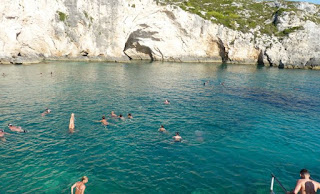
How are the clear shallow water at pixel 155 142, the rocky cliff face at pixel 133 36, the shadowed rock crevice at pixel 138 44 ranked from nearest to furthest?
1. the clear shallow water at pixel 155 142
2. the rocky cliff face at pixel 133 36
3. the shadowed rock crevice at pixel 138 44

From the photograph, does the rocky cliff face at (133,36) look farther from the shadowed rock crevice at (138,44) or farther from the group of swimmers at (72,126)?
the group of swimmers at (72,126)

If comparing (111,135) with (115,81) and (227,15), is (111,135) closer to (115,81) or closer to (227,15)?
(115,81)

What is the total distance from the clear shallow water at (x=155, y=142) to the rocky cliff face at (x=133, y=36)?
110 ft

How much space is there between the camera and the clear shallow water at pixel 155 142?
12.8 m

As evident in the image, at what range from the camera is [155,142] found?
17609 mm

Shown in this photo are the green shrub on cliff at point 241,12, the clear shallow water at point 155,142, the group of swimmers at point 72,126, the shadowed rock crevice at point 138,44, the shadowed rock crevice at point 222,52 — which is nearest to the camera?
the clear shallow water at point 155,142

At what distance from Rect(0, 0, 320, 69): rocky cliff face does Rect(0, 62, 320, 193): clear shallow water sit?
33.6 meters

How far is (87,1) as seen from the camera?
69125 millimetres

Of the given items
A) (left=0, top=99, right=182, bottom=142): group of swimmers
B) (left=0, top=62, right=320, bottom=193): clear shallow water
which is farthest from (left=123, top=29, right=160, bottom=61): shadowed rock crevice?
(left=0, top=99, right=182, bottom=142): group of swimmers

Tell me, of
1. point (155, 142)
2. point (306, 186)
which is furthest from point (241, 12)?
point (306, 186)

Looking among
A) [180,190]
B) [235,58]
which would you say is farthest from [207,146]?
[235,58]

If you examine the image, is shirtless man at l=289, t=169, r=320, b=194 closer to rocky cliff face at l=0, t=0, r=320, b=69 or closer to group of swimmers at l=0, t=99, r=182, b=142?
group of swimmers at l=0, t=99, r=182, b=142

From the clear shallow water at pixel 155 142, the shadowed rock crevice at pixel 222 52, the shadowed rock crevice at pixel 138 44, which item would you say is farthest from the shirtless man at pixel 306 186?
the shadowed rock crevice at pixel 222 52

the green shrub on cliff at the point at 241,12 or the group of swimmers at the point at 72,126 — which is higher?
the green shrub on cliff at the point at 241,12
